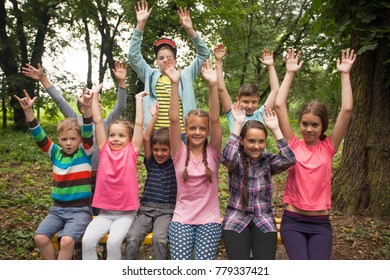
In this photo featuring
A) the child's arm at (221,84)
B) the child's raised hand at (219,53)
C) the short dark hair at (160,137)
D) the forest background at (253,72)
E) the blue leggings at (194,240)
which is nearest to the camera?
the blue leggings at (194,240)

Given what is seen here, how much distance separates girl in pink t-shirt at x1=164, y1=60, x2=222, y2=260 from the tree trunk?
2651mm

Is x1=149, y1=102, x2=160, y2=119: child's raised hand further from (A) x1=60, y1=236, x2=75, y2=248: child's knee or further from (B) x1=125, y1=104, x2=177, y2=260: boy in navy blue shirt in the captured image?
(A) x1=60, y1=236, x2=75, y2=248: child's knee

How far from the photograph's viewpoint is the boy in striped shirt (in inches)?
124

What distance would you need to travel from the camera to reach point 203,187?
3.14 meters

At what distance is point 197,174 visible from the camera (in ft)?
10.3

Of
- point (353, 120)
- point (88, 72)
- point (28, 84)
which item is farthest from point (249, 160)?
point (88, 72)

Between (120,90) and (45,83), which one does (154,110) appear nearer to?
(120,90)

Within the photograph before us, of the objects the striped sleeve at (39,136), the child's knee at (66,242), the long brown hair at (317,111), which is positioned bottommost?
the child's knee at (66,242)

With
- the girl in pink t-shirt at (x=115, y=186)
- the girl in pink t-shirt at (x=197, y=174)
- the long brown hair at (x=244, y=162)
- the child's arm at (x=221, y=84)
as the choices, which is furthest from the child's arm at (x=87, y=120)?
the long brown hair at (x=244, y=162)

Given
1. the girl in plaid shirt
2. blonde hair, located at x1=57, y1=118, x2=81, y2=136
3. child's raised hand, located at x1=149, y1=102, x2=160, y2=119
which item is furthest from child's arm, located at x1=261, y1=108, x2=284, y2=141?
blonde hair, located at x1=57, y1=118, x2=81, y2=136

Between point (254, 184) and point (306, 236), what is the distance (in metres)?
0.60

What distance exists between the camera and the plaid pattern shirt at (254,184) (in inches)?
119

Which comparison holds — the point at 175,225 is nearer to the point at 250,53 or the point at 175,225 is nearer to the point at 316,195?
the point at 316,195

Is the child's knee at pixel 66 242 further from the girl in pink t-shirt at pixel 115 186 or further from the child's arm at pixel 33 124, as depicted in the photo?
the child's arm at pixel 33 124
